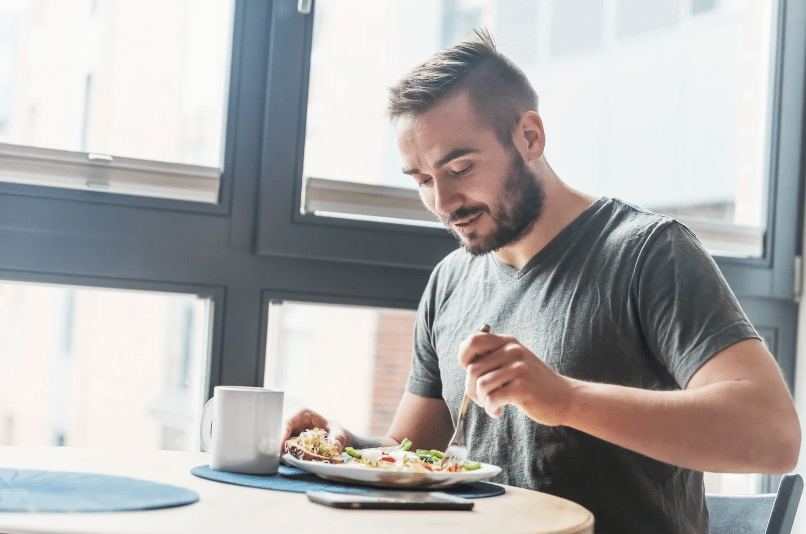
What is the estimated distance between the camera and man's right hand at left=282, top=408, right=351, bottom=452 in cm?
143

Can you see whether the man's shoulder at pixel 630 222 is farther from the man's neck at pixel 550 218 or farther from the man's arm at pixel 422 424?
the man's arm at pixel 422 424

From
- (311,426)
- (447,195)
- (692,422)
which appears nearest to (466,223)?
(447,195)

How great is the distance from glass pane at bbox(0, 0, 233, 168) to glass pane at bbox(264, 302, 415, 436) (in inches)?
16.3

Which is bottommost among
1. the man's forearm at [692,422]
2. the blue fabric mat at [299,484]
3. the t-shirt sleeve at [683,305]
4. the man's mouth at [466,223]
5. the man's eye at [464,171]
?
the blue fabric mat at [299,484]

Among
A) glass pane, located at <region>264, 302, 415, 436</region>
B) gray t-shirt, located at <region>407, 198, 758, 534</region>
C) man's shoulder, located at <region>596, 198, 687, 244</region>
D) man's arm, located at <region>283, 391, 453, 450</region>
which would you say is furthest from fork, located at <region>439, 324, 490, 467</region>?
glass pane, located at <region>264, 302, 415, 436</region>

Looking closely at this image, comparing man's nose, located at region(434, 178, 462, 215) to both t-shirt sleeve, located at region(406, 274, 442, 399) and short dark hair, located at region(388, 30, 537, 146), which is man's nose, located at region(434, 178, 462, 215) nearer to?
short dark hair, located at region(388, 30, 537, 146)

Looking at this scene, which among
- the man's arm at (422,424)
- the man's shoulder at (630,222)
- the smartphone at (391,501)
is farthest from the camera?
the man's arm at (422,424)

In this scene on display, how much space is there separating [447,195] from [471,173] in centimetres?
6

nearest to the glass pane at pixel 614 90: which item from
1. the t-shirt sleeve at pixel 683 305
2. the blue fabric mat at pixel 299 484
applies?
the t-shirt sleeve at pixel 683 305

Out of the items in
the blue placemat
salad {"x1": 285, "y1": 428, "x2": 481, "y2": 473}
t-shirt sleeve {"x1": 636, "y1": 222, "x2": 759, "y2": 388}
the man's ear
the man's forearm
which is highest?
the man's ear

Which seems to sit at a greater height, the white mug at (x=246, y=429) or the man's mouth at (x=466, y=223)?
the man's mouth at (x=466, y=223)

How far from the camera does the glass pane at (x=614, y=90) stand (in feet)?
6.64

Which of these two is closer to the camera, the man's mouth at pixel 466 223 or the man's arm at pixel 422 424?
the man's mouth at pixel 466 223

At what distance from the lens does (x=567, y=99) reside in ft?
7.25
